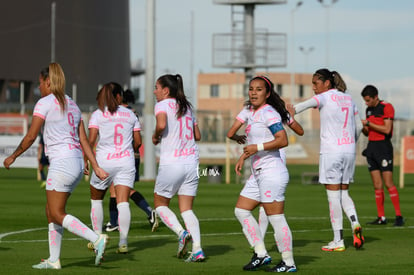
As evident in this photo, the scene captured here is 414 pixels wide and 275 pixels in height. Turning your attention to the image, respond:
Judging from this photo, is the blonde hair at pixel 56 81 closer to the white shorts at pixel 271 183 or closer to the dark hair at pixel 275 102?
the dark hair at pixel 275 102

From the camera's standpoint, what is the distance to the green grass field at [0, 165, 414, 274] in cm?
998

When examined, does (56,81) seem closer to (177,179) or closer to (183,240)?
(177,179)

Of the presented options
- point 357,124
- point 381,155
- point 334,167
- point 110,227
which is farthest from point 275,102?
point 381,155

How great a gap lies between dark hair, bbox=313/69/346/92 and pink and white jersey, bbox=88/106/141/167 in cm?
244

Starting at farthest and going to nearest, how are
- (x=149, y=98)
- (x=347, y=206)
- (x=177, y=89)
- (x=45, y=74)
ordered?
(x=149, y=98) < (x=347, y=206) < (x=177, y=89) < (x=45, y=74)

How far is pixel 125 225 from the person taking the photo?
1118 centimetres

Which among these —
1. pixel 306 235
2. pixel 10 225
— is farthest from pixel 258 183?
pixel 10 225

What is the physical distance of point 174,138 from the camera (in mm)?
10383

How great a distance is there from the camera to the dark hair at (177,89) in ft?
34.3

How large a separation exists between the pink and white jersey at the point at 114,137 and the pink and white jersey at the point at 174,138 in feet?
3.31

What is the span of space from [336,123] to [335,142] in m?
0.24

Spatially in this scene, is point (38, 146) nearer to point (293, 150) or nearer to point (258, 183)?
point (293, 150)

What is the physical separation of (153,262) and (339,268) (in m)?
2.06

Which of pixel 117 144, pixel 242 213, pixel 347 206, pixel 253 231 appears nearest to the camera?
pixel 253 231
